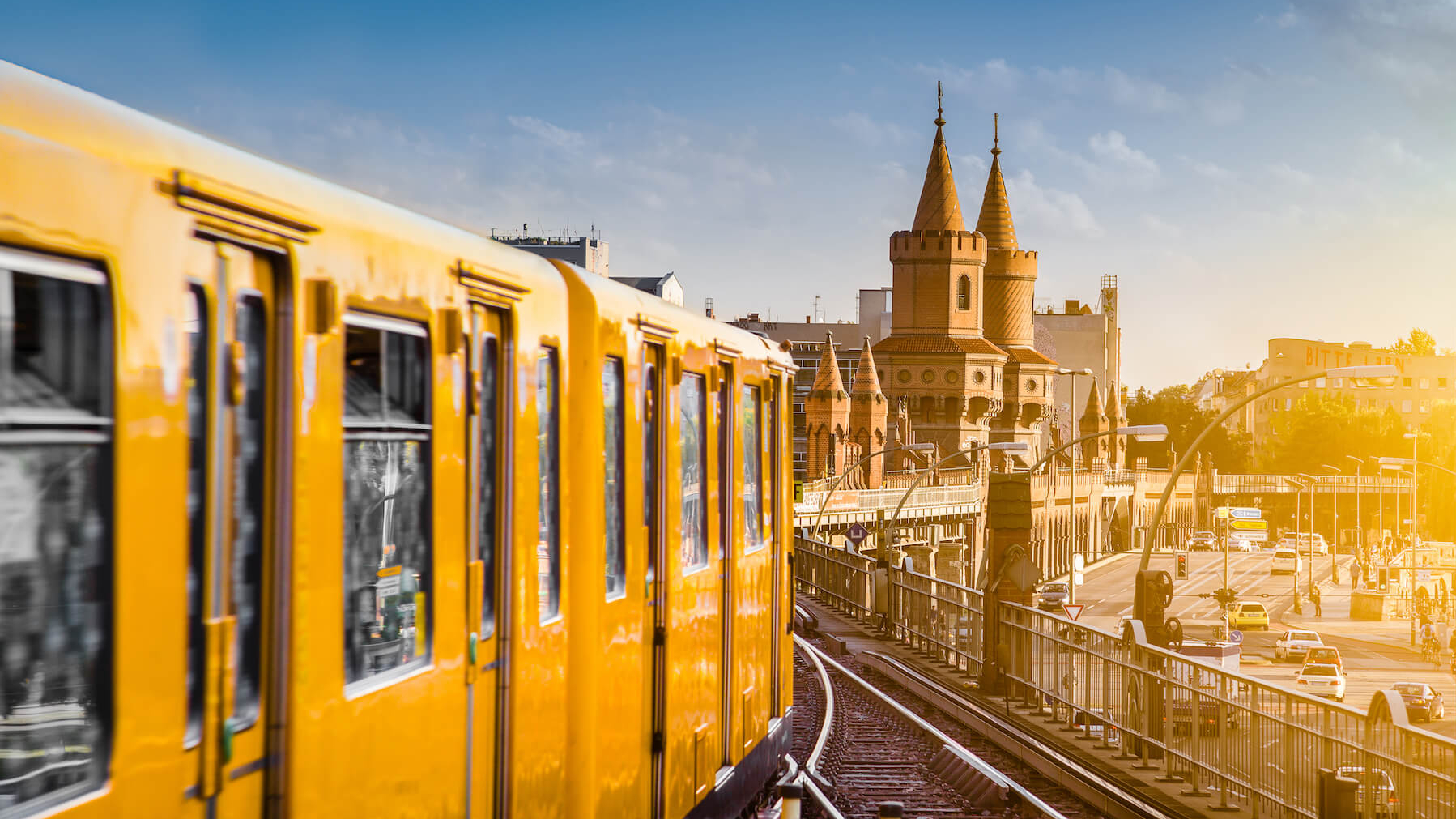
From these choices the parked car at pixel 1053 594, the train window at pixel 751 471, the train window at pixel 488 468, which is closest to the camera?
the train window at pixel 488 468

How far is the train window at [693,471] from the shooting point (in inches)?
321

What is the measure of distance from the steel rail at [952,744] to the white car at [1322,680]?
23.5 m

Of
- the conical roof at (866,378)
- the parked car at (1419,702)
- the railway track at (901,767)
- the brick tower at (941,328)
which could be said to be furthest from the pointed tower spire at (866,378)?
the railway track at (901,767)

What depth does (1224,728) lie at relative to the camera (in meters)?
12.0

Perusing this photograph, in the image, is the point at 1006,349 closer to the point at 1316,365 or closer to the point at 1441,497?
the point at 1441,497

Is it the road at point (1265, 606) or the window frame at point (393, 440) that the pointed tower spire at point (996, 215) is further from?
the window frame at point (393, 440)

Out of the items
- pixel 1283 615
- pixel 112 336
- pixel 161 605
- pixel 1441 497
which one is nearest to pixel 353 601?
pixel 161 605

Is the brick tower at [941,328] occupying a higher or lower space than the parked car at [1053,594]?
higher

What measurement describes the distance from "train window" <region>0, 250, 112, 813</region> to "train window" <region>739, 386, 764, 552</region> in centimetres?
640

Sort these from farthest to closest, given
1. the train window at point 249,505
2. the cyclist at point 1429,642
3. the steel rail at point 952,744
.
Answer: the cyclist at point 1429,642, the steel rail at point 952,744, the train window at point 249,505

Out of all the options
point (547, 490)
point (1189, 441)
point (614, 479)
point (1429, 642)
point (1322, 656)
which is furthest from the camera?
point (1189, 441)

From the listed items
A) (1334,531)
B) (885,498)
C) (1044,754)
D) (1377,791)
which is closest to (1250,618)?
(885,498)

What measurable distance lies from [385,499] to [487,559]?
882 millimetres

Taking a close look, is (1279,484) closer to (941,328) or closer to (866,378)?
(941,328)
